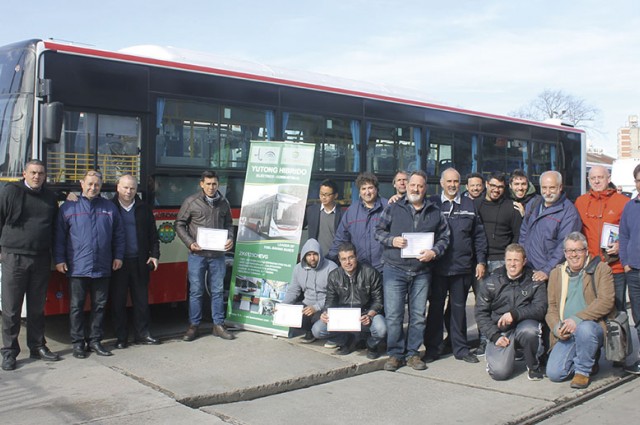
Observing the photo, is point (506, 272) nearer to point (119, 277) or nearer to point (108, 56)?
point (119, 277)

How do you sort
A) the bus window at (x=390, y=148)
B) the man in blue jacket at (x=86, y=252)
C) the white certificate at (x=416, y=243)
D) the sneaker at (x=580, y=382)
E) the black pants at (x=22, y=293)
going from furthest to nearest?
the bus window at (x=390, y=148) → the man in blue jacket at (x=86, y=252) → the white certificate at (x=416, y=243) → the black pants at (x=22, y=293) → the sneaker at (x=580, y=382)

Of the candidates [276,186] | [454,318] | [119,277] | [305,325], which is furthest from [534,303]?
[119,277]

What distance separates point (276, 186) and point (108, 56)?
236 cm

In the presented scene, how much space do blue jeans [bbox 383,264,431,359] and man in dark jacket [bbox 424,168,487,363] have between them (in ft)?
0.96

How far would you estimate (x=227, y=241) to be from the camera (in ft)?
25.5

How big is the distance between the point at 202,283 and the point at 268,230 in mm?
982

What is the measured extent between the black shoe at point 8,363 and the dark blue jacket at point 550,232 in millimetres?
5153

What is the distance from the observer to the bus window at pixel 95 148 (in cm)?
730

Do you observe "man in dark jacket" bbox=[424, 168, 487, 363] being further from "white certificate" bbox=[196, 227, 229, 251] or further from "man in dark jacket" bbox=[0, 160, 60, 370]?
"man in dark jacket" bbox=[0, 160, 60, 370]

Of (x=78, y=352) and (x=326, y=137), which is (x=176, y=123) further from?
(x=78, y=352)

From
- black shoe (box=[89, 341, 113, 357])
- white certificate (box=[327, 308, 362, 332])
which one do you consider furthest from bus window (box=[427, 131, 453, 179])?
black shoe (box=[89, 341, 113, 357])

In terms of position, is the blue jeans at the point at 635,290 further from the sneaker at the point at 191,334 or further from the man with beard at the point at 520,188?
the sneaker at the point at 191,334

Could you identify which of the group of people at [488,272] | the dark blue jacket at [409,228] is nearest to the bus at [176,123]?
the group of people at [488,272]

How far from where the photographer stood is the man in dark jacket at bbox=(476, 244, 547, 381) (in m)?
6.63
